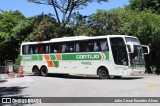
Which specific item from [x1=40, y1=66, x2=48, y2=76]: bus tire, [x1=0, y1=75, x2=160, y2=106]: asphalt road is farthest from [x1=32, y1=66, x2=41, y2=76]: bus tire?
[x1=0, y1=75, x2=160, y2=106]: asphalt road

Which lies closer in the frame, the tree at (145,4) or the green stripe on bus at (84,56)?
the green stripe on bus at (84,56)

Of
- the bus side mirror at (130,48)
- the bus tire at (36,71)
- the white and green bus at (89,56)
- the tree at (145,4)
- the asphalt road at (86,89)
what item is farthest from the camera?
the tree at (145,4)

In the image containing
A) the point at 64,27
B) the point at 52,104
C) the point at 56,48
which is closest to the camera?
the point at 52,104

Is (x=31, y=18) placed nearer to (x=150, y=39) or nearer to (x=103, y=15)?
(x=103, y=15)

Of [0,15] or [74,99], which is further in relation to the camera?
[0,15]

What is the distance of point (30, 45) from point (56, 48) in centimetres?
367

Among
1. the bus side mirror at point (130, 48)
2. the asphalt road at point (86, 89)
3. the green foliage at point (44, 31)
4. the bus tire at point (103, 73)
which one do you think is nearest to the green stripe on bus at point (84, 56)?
the bus tire at point (103, 73)

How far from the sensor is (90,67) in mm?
28391

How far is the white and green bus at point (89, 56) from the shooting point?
2639 centimetres

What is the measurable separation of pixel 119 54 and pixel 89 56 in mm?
2764

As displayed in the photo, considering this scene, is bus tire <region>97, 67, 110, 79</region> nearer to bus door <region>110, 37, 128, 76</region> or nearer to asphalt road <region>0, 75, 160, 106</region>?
bus door <region>110, 37, 128, 76</region>

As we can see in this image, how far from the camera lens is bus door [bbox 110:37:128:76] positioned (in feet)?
86.1

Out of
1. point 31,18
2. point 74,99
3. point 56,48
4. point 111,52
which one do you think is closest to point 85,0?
point 31,18

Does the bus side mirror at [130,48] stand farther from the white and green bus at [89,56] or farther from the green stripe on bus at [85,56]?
the green stripe on bus at [85,56]
